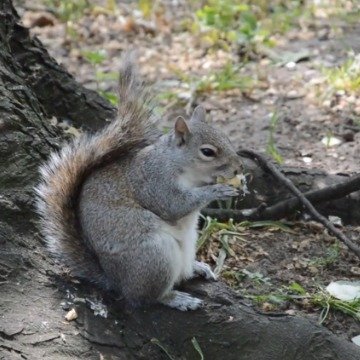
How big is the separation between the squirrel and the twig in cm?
45

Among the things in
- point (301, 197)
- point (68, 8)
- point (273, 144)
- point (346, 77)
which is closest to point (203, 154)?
point (301, 197)

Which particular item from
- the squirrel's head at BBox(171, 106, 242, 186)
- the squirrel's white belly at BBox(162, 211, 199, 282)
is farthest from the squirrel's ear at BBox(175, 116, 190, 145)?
the squirrel's white belly at BBox(162, 211, 199, 282)

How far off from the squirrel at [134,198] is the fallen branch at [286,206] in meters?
0.58

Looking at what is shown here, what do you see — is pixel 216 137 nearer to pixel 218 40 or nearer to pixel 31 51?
pixel 31 51

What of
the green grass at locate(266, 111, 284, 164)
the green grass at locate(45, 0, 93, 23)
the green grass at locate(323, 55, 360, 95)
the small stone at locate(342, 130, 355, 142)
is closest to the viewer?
the green grass at locate(266, 111, 284, 164)

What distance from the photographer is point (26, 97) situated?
253 centimetres

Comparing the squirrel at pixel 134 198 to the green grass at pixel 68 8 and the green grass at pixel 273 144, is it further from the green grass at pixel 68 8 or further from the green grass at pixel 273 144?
the green grass at pixel 68 8

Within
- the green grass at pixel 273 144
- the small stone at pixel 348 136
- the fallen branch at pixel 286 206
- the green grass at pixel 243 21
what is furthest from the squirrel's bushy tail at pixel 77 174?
the green grass at pixel 243 21

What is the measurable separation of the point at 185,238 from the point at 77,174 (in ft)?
1.17

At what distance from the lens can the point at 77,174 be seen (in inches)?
86.5

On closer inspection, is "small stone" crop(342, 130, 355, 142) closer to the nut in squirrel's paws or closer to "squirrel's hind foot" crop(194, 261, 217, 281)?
the nut in squirrel's paws

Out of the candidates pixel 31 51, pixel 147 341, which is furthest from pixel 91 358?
pixel 31 51

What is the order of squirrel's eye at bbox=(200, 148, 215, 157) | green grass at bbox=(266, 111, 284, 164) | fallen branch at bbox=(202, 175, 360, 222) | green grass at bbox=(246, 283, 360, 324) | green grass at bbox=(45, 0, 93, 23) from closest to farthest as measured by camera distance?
squirrel's eye at bbox=(200, 148, 215, 157), green grass at bbox=(246, 283, 360, 324), fallen branch at bbox=(202, 175, 360, 222), green grass at bbox=(266, 111, 284, 164), green grass at bbox=(45, 0, 93, 23)

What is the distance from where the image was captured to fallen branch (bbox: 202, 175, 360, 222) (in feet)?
9.05
